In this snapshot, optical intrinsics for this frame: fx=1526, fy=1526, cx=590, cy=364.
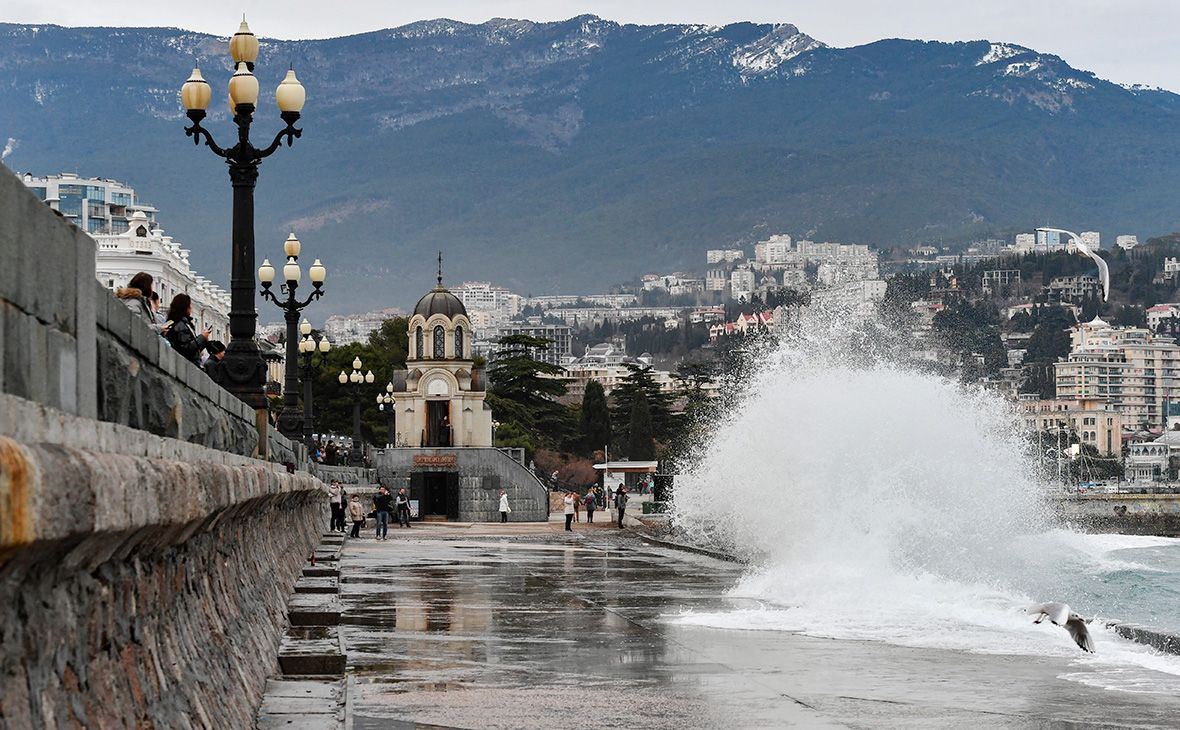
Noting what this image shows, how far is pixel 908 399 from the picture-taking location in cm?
2712

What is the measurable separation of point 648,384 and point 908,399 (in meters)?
98.8

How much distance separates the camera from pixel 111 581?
3.99 metres

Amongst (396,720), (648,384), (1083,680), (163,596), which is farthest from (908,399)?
(648,384)

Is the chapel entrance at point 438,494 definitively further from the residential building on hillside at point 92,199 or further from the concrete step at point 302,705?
the residential building on hillside at point 92,199

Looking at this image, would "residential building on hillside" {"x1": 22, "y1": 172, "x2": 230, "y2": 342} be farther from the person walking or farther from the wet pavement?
the wet pavement

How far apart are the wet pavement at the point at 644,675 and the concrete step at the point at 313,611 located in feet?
1.37

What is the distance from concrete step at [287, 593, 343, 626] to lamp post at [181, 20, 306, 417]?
3.68 meters

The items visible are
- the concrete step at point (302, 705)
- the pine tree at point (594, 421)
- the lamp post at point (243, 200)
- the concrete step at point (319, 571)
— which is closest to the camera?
the concrete step at point (302, 705)

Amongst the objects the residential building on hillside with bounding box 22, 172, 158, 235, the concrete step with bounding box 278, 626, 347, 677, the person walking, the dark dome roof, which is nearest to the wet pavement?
the concrete step with bounding box 278, 626, 347, 677

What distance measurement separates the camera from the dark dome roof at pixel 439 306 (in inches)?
2586

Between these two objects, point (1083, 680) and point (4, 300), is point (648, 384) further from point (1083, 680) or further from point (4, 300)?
point (4, 300)

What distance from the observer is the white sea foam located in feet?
61.4

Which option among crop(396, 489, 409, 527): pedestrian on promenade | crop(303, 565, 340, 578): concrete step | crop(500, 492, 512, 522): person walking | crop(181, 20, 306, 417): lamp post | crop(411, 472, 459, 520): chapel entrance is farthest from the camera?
crop(411, 472, 459, 520): chapel entrance

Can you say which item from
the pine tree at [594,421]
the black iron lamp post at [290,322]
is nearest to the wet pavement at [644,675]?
the black iron lamp post at [290,322]
